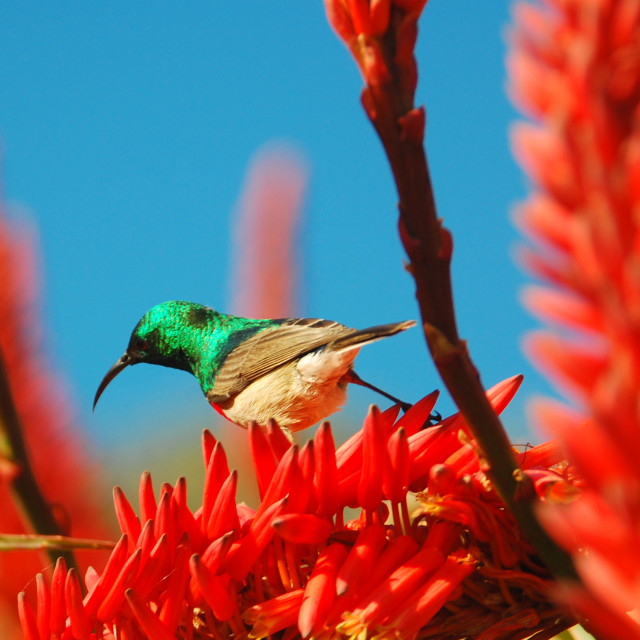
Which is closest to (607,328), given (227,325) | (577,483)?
(577,483)

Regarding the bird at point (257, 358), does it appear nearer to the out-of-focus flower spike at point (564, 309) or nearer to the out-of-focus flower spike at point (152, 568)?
the out-of-focus flower spike at point (152, 568)

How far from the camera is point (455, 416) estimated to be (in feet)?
4.40

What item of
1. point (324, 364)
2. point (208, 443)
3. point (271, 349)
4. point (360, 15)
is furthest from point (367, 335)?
point (360, 15)

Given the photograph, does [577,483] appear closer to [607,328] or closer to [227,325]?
[607,328]

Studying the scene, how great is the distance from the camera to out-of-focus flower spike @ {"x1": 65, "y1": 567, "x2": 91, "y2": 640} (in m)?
1.28

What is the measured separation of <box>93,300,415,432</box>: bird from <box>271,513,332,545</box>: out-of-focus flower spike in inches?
78.7

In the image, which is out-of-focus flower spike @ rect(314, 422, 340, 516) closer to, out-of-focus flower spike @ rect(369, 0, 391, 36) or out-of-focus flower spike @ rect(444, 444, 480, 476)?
out-of-focus flower spike @ rect(444, 444, 480, 476)

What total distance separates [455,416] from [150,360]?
4.44 m

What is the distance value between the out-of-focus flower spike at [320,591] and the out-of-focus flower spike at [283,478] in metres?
0.10

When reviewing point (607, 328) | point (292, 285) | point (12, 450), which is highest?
point (292, 285)

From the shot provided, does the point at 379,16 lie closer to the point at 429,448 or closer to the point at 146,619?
the point at 429,448

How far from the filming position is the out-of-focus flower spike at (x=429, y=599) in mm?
1149

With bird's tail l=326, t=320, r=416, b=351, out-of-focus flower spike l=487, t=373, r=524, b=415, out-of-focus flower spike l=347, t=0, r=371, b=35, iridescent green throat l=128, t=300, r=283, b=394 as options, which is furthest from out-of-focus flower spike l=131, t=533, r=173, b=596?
iridescent green throat l=128, t=300, r=283, b=394

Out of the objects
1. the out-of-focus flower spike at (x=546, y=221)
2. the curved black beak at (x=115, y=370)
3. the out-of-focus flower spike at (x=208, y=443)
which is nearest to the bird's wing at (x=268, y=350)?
the curved black beak at (x=115, y=370)
